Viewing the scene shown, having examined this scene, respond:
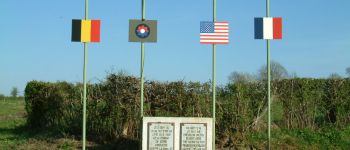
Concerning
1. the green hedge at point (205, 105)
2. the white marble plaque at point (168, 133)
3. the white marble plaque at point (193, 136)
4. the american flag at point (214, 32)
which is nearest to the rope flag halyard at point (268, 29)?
the green hedge at point (205, 105)

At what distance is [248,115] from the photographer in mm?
14188

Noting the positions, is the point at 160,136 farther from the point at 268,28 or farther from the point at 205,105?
the point at 268,28

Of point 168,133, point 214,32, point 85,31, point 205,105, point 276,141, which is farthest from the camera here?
point 276,141

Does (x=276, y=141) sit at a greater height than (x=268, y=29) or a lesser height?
lesser

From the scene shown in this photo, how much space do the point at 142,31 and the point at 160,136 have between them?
94.2 inches

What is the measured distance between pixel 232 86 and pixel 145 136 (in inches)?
127

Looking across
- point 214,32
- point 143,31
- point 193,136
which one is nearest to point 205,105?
point 193,136

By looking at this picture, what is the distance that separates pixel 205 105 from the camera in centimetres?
1402

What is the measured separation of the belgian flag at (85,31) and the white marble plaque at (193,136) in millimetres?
2871

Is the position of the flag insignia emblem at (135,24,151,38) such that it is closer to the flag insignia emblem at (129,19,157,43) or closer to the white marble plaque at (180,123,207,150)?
the flag insignia emblem at (129,19,157,43)

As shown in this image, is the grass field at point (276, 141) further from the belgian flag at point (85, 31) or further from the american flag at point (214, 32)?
the belgian flag at point (85, 31)

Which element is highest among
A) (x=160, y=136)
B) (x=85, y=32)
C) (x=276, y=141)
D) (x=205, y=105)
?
(x=85, y=32)

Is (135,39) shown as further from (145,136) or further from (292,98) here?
(292,98)

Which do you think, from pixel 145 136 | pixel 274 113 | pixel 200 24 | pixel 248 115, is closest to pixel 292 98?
pixel 274 113
